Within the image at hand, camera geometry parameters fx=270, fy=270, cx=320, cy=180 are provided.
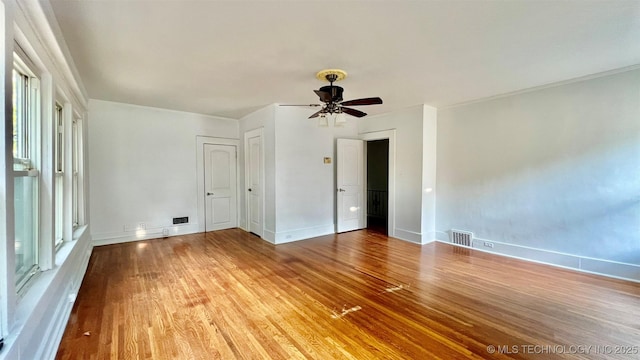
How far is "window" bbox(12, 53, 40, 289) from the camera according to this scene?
188 centimetres

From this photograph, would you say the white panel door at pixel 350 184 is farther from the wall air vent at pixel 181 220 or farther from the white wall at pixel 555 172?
the wall air vent at pixel 181 220

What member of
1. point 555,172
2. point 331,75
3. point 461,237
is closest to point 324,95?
point 331,75

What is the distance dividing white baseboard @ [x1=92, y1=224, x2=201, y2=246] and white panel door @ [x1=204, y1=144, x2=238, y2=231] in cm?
40

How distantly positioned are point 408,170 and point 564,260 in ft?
8.59

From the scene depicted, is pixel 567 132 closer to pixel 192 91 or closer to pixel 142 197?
pixel 192 91

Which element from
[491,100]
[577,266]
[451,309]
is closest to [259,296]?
[451,309]

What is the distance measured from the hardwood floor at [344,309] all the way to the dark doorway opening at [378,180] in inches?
136

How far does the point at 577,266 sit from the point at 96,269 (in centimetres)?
655

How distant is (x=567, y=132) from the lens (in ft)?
12.3

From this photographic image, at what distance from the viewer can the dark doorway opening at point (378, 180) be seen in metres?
7.67

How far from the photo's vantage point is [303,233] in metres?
5.34

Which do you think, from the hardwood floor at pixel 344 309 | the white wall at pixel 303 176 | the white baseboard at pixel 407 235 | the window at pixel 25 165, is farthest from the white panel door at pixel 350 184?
the window at pixel 25 165

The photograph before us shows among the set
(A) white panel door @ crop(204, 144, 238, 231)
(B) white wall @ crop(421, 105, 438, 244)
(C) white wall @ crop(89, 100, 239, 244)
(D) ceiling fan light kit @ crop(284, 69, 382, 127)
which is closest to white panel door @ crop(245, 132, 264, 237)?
(A) white panel door @ crop(204, 144, 238, 231)

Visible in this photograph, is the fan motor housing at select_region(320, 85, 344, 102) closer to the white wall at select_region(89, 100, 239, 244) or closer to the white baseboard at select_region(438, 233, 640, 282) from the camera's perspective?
the white baseboard at select_region(438, 233, 640, 282)
